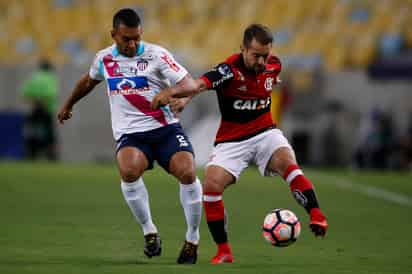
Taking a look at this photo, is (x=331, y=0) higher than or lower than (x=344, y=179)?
higher

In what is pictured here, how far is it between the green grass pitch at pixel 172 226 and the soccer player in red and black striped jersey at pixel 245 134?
0.43 m

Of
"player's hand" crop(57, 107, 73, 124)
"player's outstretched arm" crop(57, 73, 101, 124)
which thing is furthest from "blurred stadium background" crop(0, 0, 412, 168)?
"player's outstretched arm" crop(57, 73, 101, 124)

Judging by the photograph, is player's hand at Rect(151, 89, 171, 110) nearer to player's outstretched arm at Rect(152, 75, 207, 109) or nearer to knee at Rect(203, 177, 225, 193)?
player's outstretched arm at Rect(152, 75, 207, 109)

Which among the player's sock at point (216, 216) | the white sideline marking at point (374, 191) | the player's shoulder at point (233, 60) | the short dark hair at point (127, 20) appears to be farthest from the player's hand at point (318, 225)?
the white sideline marking at point (374, 191)

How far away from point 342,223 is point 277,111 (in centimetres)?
1130

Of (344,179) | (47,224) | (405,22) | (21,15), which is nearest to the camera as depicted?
(47,224)

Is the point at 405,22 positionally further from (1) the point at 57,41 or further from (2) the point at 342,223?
(2) the point at 342,223

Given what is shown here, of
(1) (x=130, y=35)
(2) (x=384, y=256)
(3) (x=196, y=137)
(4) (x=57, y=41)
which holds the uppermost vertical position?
(1) (x=130, y=35)

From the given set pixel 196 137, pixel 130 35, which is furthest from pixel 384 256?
pixel 196 137

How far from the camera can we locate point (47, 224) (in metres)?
11.3

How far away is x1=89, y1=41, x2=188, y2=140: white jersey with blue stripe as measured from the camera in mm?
8484

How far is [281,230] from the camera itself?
26.4 ft

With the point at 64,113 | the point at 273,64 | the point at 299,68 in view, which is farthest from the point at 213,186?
the point at 299,68

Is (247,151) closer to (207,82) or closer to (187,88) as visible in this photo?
(207,82)
